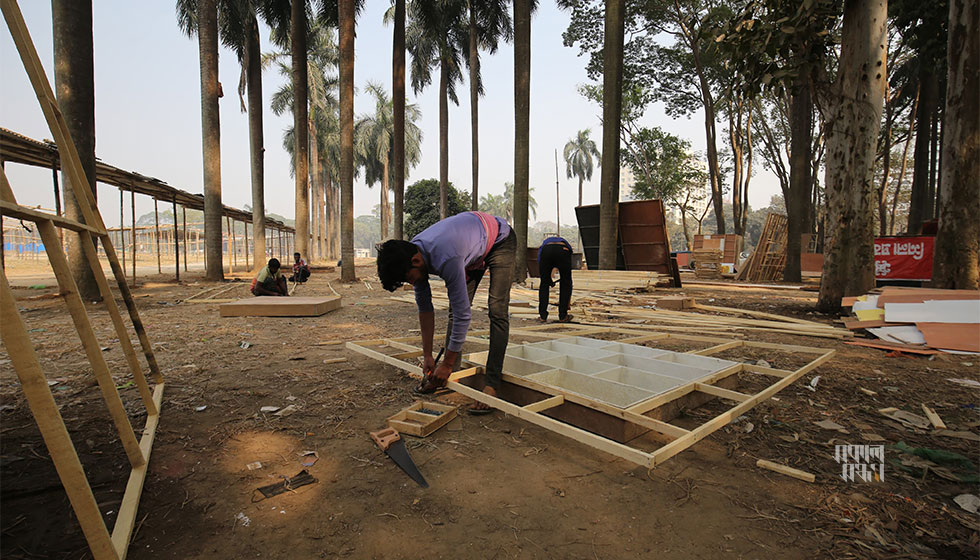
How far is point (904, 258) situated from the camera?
977 cm

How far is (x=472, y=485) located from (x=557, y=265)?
4499 millimetres

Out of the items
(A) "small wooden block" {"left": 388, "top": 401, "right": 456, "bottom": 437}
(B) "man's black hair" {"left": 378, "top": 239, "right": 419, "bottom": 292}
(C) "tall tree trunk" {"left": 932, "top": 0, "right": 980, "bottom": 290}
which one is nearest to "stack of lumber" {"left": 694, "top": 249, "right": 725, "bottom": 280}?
(C) "tall tree trunk" {"left": 932, "top": 0, "right": 980, "bottom": 290}

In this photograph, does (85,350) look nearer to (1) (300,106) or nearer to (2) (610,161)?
(2) (610,161)

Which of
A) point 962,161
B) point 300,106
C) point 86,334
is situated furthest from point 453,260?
point 300,106

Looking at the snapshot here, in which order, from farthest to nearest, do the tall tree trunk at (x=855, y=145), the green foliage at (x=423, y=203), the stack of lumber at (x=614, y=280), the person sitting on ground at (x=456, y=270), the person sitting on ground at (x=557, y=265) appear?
the green foliage at (x=423, y=203) < the stack of lumber at (x=614, y=280) < the person sitting on ground at (x=557, y=265) < the tall tree trunk at (x=855, y=145) < the person sitting on ground at (x=456, y=270)

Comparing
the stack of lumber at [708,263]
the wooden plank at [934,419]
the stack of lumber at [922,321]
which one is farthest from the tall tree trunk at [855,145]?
the stack of lumber at [708,263]

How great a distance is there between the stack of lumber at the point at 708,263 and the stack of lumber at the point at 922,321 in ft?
46.5

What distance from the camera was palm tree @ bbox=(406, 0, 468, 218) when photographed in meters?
17.1

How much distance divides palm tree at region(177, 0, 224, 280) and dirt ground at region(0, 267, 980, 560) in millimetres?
10098

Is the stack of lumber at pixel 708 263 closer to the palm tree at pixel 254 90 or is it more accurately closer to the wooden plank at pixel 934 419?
the wooden plank at pixel 934 419

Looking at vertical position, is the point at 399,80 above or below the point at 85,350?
above

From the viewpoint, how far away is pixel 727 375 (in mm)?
3412

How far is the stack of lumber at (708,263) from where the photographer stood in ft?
61.8

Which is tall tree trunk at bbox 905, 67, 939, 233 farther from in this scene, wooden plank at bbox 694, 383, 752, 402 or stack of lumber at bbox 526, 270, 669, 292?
wooden plank at bbox 694, 383, 752, 402
